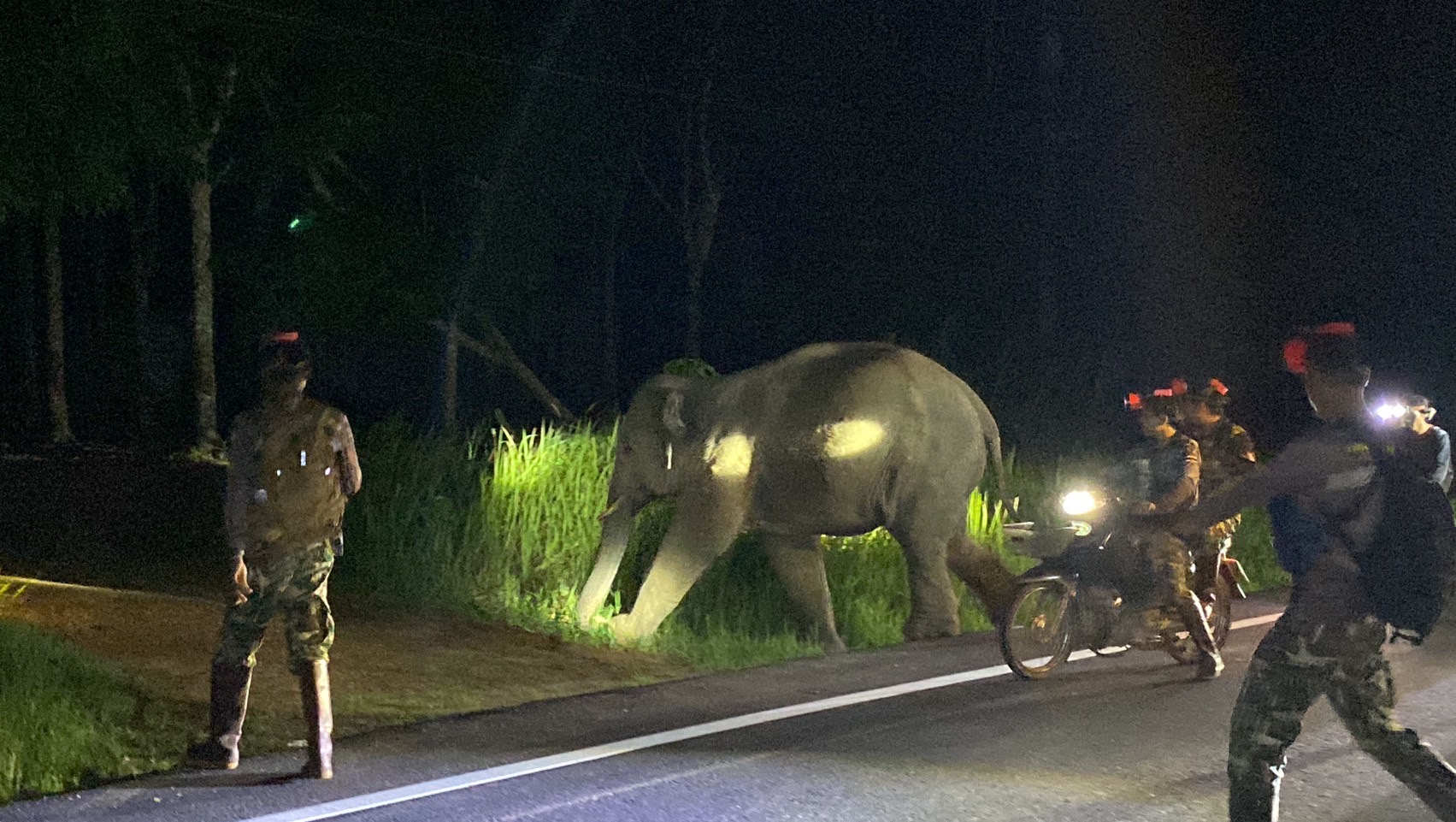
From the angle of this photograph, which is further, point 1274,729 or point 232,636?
point 232,636

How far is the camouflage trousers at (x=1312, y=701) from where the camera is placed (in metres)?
4.77

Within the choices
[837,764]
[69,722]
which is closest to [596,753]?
[837,764]

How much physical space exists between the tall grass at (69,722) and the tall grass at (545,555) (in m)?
2.96

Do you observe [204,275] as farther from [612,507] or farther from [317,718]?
[317,718]

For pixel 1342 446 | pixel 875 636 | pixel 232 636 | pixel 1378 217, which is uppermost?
pixel 1378 217

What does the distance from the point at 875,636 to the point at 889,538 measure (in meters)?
1.61

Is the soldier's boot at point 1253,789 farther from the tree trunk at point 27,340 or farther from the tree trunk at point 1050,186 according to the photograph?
the tree trunk at point 27,340

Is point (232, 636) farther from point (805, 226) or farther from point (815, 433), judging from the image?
point (805, 226)

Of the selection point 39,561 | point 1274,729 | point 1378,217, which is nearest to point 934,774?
point 1274,729

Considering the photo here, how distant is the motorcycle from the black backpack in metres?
4.35

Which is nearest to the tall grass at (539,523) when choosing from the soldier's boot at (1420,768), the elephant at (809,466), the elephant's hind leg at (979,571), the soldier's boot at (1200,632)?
the elephant at (809,466)

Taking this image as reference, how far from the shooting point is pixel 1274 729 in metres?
4.80

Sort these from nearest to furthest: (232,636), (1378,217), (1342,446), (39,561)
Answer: (1342,446) → (232,636) → (39,561) → (1378,217)

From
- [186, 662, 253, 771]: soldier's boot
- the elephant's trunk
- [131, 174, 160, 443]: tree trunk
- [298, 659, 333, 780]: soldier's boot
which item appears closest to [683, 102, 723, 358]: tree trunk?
[131, 174, 160, 443]: tree trunk
